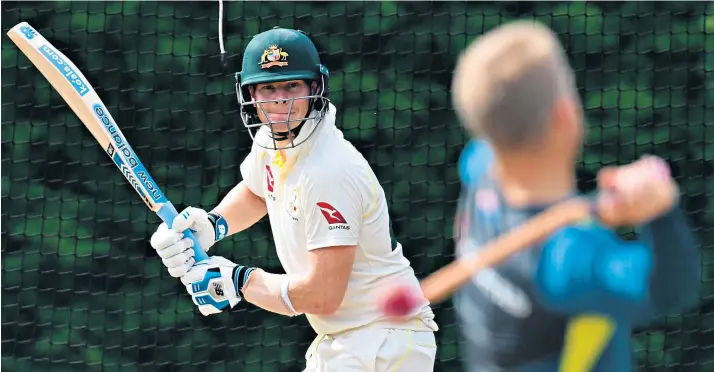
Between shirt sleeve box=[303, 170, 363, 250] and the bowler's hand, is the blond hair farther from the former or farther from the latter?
shirt sleeve box=[303, 170, 363, 250]

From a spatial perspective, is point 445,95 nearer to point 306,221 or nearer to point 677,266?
point 306,221

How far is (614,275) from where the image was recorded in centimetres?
176

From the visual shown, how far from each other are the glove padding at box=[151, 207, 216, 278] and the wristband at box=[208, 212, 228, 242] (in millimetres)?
77

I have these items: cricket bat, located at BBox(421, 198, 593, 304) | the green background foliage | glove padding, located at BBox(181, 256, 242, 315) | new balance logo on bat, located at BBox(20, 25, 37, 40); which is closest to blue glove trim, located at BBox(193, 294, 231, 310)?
Answer: glove padding, located at BBox(181, 256, 242, 315)

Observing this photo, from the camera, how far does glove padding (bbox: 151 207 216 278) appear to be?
10.5ft

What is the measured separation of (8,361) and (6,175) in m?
0.75

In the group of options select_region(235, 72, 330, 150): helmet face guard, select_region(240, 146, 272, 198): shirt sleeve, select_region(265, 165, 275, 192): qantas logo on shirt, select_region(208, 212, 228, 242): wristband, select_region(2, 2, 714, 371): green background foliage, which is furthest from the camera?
select_region(2, 2, 714, 371): green background foliage

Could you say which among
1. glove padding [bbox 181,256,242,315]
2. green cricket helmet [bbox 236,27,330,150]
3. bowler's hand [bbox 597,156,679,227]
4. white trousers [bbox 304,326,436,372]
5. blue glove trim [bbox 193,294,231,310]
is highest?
green cricket helmet [bbox 236,27,330,150]

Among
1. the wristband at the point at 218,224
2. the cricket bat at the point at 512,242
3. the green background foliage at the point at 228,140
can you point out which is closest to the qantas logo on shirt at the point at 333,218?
the wristband at the point at 218,224

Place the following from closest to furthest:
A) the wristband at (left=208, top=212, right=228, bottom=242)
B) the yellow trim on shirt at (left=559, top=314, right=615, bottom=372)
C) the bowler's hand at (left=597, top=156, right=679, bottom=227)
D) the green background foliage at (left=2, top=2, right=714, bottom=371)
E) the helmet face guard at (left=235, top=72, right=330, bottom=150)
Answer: the bowler's hand at (left=597, top=156, right=679, bottom=227) < the yellow trim on shirt at (left=559, top=314, right=615, bottom=372) < the helmet face guard at (left=235, top=72, right=330, bottom=150) < the wristband at (left=208, top=212, right=228, bottom=242) < the green background foliage at (left=2, top=2, right=714, bottom=371)

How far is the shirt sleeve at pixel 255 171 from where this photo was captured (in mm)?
3385

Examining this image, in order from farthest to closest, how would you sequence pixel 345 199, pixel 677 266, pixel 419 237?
1. pixel 419 237
2. pixel 345 199
3. pixel 677 266

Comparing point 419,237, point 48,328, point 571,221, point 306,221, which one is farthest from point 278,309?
point 48,328

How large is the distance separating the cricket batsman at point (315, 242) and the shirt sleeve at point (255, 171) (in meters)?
0.12
